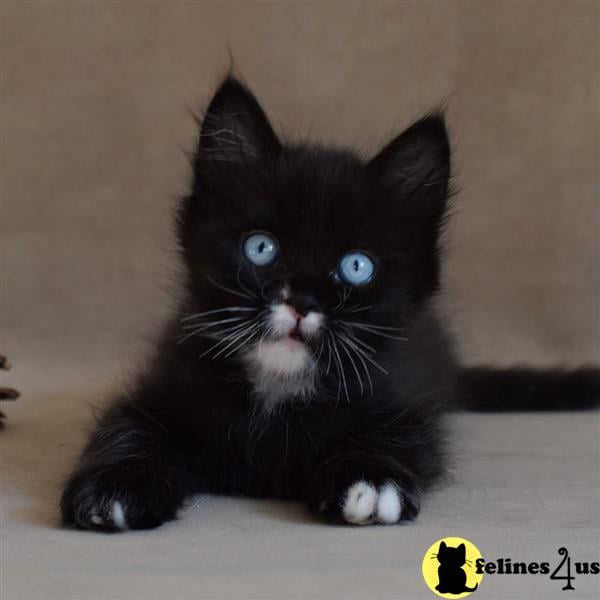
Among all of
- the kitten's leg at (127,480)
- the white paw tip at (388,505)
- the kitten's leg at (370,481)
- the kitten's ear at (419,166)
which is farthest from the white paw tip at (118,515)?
the kitten's ear at (419,166)

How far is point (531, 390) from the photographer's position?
4352mm

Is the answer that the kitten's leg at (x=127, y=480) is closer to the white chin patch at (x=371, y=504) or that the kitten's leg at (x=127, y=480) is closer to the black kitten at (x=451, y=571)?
the white chin patch at (x=371, y=504)

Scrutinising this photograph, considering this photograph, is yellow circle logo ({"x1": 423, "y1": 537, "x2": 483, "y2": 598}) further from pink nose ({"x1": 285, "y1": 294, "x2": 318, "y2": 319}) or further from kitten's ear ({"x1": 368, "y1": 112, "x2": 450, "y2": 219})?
kitten's ear ({"x1": 368, "y1": 112, "x2": 450, "y2": 219})

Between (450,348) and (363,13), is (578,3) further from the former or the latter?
(450,348)

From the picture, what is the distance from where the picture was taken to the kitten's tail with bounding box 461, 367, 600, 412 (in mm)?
4340

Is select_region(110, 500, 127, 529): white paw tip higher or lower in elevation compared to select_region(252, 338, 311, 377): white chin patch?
lower

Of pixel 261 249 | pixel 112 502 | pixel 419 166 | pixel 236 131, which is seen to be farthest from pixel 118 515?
pixel 419 166

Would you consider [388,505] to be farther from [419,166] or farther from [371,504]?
[419,166]

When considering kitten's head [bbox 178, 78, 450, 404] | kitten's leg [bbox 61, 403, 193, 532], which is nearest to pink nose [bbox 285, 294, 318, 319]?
kitten's head [bbox 178, 78, 450, 404]

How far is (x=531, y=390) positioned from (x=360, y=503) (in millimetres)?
1811

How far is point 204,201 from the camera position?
118 inches

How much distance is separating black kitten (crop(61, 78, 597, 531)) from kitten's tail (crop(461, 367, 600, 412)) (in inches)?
Result: 48.0

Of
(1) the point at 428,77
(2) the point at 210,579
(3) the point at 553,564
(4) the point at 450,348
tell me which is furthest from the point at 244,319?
(1) the point at 428,77

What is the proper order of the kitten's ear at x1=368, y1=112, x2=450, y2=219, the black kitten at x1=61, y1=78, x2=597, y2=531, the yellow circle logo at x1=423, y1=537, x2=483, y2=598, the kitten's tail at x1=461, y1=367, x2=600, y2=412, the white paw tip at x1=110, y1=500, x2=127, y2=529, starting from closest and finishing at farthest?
the yellow circle logo at x1=423, y1=537, x2=483, y2=598, the white paw tip at x1=110, y1=500, x2=127, y2=529, the black kitten at x1=61, y1=78, x2=597, y2=531, the kitten's ear at x1=368, y1=112, x2=450, y2=219, the kitten's tail at x1=461, y1=367, x2=600, y2=412
